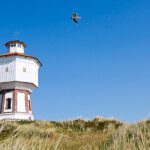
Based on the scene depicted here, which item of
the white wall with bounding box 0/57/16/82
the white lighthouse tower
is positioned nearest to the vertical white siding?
the white lighthouse tower

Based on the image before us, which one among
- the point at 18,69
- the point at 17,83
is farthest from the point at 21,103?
the point at 18,69

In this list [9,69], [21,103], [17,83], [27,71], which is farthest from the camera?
[21,103]

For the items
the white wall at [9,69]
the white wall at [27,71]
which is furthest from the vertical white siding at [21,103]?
the white wall at [9,69]

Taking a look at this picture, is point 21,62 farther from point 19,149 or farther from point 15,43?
point 19,149

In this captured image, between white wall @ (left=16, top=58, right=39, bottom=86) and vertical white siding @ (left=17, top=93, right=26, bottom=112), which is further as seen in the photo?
vertical white siding @ (left=17, top=93, right=26, bottom=112)

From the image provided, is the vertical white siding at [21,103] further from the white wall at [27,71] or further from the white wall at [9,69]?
the white wall at [9,69]

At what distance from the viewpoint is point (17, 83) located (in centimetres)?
4756

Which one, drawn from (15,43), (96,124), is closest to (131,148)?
(96,124)

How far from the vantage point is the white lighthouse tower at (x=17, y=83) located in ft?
156

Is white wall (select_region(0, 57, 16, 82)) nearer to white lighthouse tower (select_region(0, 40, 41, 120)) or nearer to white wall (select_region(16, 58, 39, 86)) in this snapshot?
white lighthouse tower (select_region(0, 40, 41, 120))

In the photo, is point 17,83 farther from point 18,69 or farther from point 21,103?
point 21,103

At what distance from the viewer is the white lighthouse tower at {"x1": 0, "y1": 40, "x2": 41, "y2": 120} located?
156ft

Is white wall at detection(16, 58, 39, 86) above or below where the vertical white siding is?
above

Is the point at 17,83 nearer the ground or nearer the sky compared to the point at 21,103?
nearer the sky
